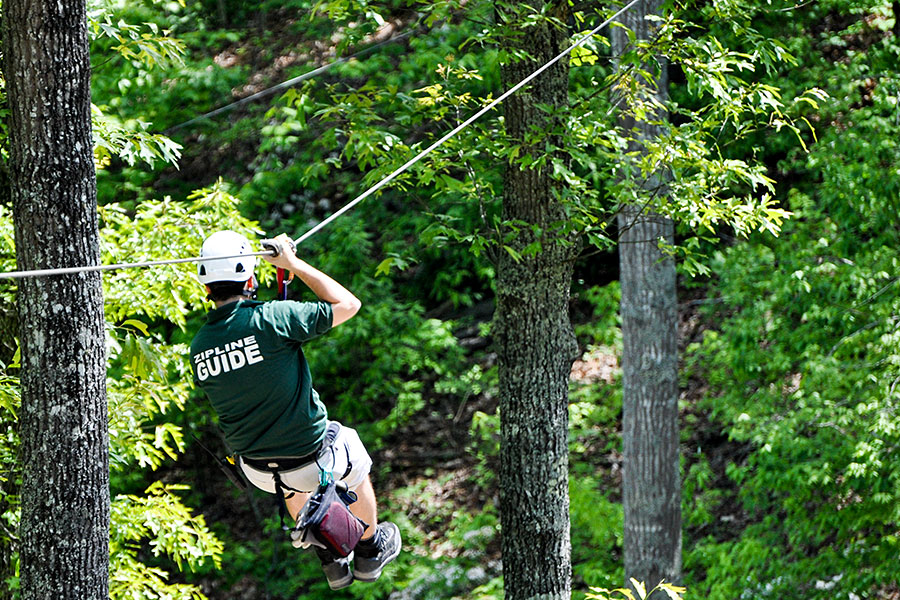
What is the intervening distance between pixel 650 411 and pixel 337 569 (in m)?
4.47

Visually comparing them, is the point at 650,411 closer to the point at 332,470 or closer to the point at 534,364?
the point at 534,364

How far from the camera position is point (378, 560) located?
4781mm

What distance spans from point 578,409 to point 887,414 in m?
3.40

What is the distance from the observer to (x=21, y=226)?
3869mm

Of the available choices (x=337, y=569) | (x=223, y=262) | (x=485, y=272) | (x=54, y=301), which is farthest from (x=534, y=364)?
(x=485, y=272)

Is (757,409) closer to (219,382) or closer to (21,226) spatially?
(219,382)

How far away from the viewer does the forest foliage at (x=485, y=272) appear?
547 centimetres

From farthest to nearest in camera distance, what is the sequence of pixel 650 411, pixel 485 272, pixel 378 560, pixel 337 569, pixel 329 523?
pixel 485 272
pixel 650 411
pixel 378 560
pixel 337 569
pixel 329 523

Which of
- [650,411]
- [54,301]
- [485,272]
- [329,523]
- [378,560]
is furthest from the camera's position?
[485,272]

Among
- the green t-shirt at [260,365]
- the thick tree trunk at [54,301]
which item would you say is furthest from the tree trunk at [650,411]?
the thick tree trunk at [54,301]

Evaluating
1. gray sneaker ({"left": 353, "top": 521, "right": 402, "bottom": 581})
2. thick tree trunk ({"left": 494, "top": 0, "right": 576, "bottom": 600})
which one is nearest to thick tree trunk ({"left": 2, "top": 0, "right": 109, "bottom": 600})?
gray sneaker ({"left": 353, "top": 521, "right": 402, "bottom": 581})

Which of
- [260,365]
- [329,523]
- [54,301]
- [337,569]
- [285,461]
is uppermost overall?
[54,301]

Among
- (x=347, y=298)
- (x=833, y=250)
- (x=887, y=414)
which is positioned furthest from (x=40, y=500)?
(x=833, y=250)

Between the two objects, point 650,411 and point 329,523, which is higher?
point 329,523
